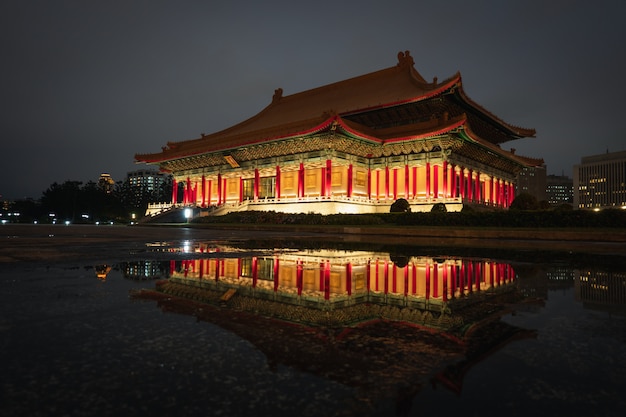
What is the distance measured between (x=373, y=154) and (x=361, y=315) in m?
32.7

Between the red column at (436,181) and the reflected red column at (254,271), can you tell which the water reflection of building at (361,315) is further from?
the red column at (436,181)

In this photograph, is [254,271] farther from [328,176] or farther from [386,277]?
[328,176]

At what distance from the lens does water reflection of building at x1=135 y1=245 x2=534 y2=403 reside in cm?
221

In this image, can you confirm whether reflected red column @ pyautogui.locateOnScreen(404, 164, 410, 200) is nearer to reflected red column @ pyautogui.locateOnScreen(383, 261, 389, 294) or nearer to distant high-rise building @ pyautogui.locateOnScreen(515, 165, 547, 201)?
reflected red column @ pyautogui.locateOnScreen(383, 261, 389, 294)

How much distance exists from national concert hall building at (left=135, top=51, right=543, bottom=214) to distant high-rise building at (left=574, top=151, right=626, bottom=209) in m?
103

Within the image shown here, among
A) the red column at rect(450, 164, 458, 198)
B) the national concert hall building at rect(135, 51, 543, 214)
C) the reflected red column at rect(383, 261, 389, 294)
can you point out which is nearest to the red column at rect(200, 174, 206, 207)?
the national concert hall building at rect(135, 51, 543, 214)

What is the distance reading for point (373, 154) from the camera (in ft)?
116

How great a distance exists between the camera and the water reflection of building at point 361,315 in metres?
2.21

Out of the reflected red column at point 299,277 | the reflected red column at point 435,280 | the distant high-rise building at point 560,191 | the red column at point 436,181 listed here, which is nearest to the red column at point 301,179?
the red column at point 436,181

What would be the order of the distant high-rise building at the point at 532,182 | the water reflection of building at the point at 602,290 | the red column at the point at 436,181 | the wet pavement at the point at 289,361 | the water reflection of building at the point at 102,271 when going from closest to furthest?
the wet pavement at the point at 289,361
the water reflection of building at the point at 602,290
the water reflection of building at the point at 102,271
the red column at the point at 436,181
the distant high-rise building at the point at 532,182

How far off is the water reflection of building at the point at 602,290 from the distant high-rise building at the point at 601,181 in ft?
455

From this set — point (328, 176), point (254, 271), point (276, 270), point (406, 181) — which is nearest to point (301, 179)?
point (328, 176)

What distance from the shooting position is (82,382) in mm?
1923

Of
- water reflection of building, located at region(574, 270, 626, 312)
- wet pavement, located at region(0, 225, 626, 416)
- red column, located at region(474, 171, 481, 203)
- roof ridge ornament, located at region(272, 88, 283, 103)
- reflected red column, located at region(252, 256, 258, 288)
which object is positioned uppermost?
roof ridge ornament, located at region(272, 88, 283, 103)
